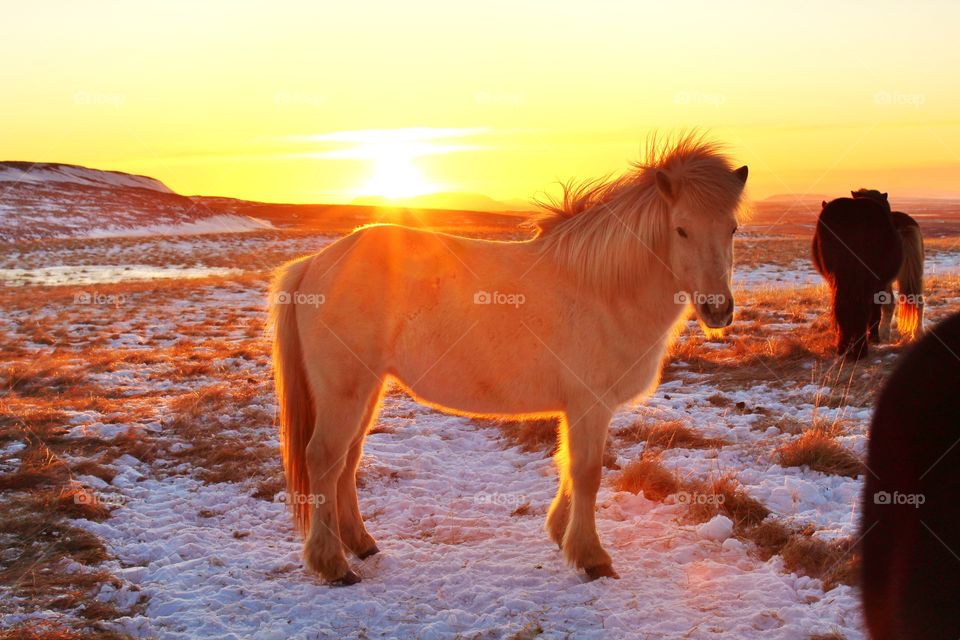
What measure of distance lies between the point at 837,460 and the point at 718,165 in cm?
271

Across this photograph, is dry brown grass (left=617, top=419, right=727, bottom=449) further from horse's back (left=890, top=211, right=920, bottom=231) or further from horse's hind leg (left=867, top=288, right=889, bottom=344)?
horse's back (left=890, top=211, right=920, bottom=231)

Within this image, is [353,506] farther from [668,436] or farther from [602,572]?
[668,436]

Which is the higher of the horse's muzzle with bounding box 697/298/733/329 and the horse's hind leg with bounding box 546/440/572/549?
the horse's muzzle with bounding box 697/298/733/329

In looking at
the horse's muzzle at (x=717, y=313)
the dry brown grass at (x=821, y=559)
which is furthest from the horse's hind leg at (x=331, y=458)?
the dry brown grass at (x=821, y=559)

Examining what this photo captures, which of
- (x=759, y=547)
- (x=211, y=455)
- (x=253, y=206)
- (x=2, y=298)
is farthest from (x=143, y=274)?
(x=253, y=206)

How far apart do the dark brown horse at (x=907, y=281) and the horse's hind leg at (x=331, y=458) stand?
800 centimetres

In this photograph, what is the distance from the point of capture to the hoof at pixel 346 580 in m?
4.11

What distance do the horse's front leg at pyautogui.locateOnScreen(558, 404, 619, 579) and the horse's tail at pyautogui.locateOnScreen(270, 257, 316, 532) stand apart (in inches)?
70.8

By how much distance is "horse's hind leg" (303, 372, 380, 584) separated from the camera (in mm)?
4164

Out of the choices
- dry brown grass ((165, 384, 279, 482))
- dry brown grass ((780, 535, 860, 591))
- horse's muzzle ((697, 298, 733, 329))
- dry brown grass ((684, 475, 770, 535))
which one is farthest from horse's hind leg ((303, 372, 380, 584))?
dry brown grass ((780, 535, 860, 591))

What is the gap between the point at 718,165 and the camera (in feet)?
13.1

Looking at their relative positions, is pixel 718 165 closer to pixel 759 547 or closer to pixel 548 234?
pixel 548 234

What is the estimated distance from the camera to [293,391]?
4488 mm

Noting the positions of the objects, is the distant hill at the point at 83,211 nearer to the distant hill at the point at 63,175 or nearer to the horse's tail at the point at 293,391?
the distant hill at the point at 63,175
